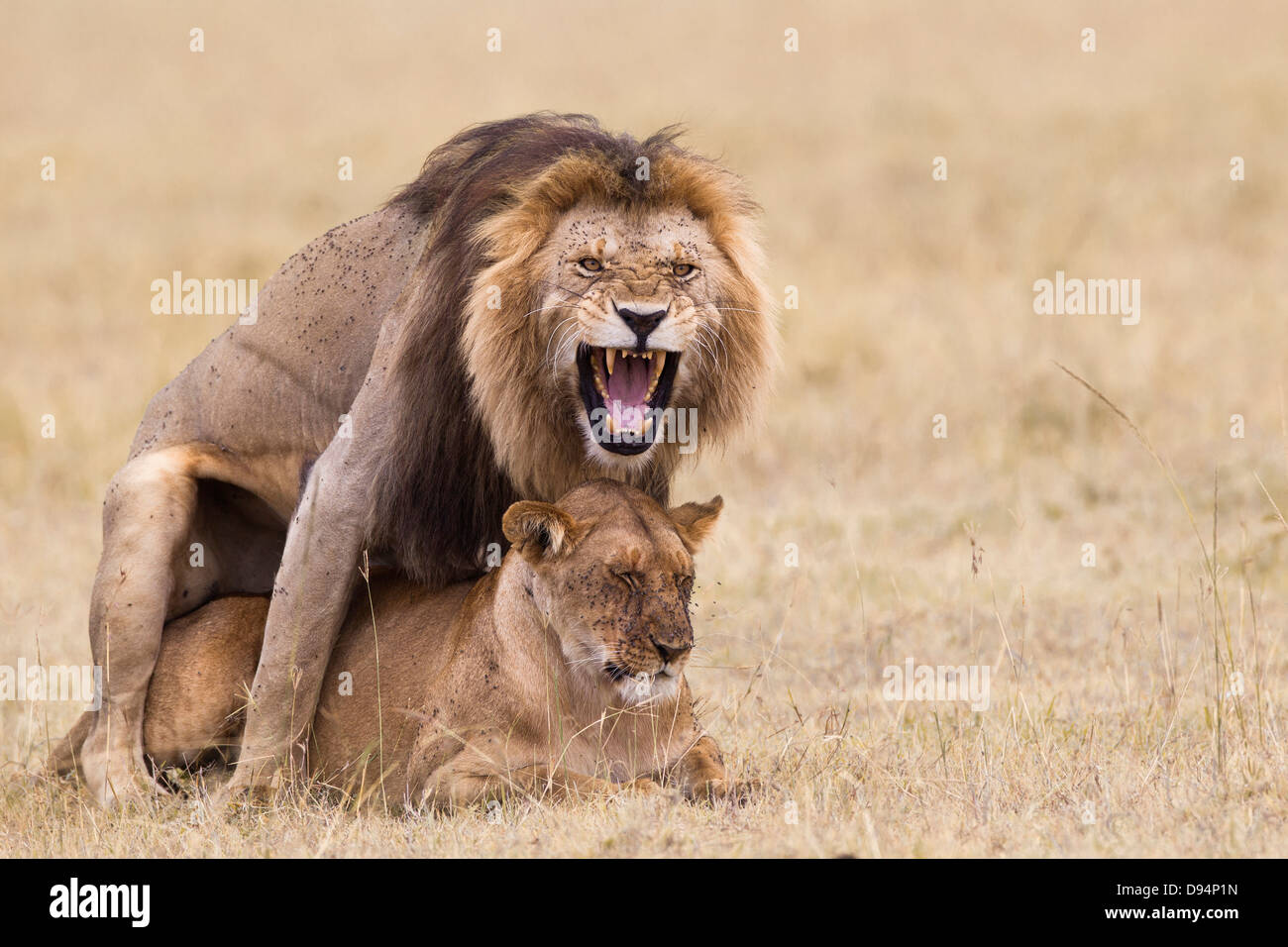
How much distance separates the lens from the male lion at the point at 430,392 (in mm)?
5602

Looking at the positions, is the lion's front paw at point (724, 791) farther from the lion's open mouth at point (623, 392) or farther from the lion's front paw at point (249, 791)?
the lion's front paw at point (249, 791)

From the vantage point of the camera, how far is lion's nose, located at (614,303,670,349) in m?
5.30

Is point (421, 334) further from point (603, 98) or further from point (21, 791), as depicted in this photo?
point (603, 98)

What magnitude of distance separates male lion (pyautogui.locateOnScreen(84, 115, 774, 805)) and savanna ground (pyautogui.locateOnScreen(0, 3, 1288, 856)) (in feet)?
2.61

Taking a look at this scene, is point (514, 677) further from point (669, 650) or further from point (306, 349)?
point (306, 349)

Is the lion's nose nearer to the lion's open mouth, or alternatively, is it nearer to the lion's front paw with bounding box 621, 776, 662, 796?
the lion's open mouth

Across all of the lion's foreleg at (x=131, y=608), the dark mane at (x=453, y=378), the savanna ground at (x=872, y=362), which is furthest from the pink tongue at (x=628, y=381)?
the lion's foreleg at (x=131, y=608)

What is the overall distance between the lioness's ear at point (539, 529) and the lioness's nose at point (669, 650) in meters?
0.46

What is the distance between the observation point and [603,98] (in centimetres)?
2845

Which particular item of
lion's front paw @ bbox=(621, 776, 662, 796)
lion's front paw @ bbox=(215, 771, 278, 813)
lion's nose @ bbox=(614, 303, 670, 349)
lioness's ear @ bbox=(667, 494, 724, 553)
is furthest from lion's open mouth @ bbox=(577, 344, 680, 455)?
lion's front paw @ bbox=(215, 771, 278, 813)

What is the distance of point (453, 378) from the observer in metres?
5.95

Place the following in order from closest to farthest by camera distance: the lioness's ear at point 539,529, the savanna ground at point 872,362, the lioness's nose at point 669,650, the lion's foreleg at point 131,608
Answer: the lioness's nose at point 669,650, the lioness's ear at point 539,529, the savanna ground at point 872,362, the lion's foreleg at point 131,608

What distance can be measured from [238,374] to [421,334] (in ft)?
3.92

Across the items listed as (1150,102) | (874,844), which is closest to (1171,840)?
(874,844)
